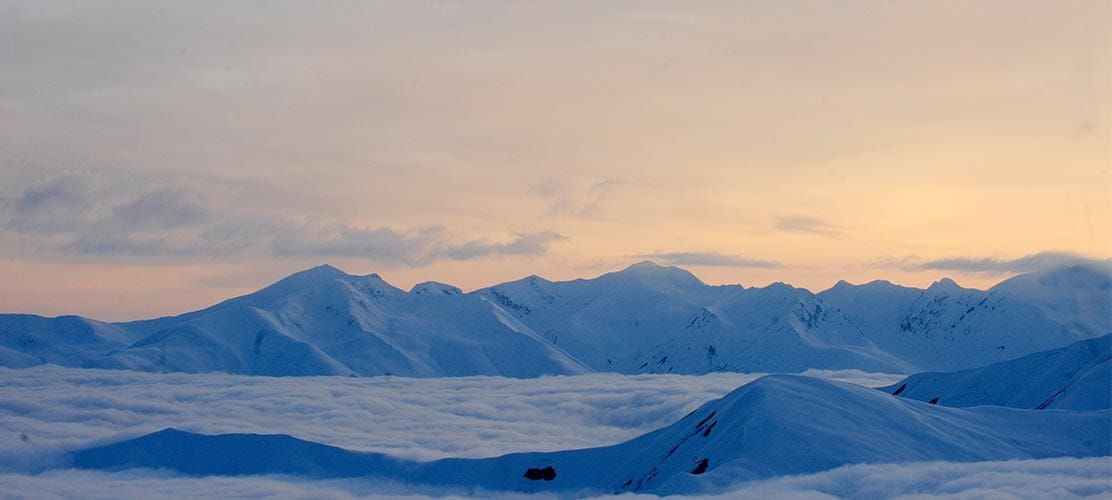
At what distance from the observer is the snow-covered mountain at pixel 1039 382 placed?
143625 millimetres

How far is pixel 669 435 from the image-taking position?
419 ft

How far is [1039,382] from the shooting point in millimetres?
158000

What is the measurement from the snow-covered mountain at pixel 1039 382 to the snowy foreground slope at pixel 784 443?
60.5 feet

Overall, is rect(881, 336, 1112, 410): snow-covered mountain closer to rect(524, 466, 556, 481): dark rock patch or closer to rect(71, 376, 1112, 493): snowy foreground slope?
rect(71, 376, 1112, 493): snowy foreground slope

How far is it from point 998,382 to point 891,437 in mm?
63096

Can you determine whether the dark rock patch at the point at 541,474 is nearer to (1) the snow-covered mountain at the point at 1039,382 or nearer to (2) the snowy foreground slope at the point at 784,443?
(2) the snowy foreground slope at the point at 784,443

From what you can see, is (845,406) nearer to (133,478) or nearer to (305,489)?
(305,489)

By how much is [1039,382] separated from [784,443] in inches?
2672

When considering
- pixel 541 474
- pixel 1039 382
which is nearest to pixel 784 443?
pixel 541 474

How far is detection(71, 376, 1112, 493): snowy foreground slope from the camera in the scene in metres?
106

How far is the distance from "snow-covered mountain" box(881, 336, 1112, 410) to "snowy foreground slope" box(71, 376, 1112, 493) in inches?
726

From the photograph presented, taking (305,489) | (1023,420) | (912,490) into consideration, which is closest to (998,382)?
(1023,420)

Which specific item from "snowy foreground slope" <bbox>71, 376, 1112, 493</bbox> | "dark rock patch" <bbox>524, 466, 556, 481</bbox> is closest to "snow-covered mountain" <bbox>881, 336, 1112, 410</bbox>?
"snowy foreground slope" <bbox>71, 376, 1112, 493</bbox>

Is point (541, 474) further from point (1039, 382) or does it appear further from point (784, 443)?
point (1039, 382)
